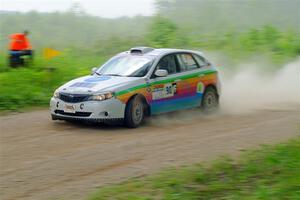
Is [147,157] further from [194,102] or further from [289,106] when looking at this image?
[289,106]

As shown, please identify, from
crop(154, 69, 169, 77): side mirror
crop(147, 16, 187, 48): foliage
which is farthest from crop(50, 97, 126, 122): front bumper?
crop(147, 16, 187, 48): foliage

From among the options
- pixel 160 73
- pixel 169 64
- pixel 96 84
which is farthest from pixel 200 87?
pixel 96 84

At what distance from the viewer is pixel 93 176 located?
8.26 meters

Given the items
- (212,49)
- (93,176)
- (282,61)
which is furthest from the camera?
(212,49)

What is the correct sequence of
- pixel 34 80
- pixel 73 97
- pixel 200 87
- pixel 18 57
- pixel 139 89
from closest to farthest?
pixel 73 97
pixel 139 89
pixel 200 87
pixel 34 80
pixel 18 57

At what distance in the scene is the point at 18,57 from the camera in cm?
1923

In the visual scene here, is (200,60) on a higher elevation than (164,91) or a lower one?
higher

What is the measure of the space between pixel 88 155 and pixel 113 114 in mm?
2413

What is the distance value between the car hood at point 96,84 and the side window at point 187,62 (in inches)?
65.5

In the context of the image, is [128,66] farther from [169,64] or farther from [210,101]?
[210,101]

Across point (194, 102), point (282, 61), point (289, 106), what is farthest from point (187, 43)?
point (194, 102)

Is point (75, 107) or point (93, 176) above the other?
point (75, 107)

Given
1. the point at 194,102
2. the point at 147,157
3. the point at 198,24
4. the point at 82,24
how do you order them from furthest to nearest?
the point at 198,24
the point at 82,24
the point at 194,102
the point at 147,157

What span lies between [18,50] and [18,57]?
0.30m
